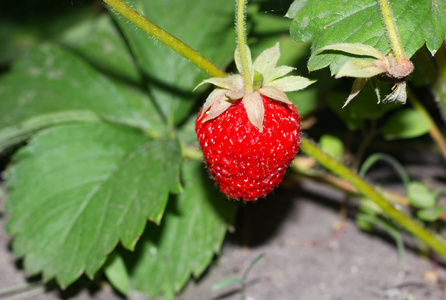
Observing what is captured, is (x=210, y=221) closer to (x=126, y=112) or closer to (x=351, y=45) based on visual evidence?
(x=126, y=112)

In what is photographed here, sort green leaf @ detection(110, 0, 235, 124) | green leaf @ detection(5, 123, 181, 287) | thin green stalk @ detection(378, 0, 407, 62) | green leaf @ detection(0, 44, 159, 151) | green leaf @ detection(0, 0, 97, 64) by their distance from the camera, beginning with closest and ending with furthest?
thin green stalk @ detection(378, 0, 407, 62) → green leaf @ detection(5, 123, 181, 287) → green leaf @ detection(110, 0, 235, 124) → green leaf @ detection(0, 44, 159, 151) → green leaf @ detection(0, 0, 97, 64)

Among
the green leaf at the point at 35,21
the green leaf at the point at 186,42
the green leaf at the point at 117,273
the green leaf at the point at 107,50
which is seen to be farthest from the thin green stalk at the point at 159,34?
the green leaf at the point at 35,21

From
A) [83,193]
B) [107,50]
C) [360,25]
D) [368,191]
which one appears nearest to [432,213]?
[368,191]

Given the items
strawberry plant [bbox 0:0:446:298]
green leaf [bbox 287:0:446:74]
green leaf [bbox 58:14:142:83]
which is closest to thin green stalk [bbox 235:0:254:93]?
strawberry plant [bbox 0:0:446:298]

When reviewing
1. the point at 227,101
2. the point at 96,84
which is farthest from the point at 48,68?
the point at 227,101

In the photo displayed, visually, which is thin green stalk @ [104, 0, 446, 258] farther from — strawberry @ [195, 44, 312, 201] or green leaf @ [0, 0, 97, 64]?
green leaf @ [0, 0, 97, 64]

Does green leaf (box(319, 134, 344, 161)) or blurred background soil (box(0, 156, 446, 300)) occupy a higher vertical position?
green leaf (box(319, 134, 344, 161))
